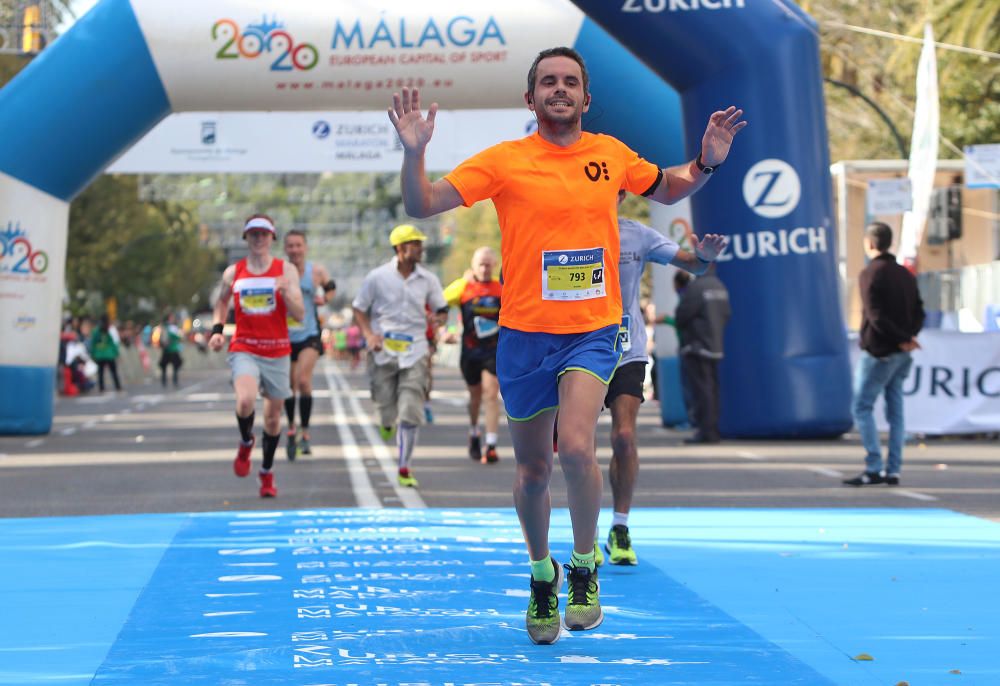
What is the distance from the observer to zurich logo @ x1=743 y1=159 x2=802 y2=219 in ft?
61.8

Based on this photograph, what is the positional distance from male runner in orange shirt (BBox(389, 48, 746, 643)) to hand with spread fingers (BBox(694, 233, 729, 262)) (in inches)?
26.8

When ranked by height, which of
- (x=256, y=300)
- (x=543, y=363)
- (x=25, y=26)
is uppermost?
(x=25, y=26)

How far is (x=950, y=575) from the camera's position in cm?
866

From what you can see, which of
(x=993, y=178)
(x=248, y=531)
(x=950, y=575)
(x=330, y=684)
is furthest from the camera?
(x=993, y=178)

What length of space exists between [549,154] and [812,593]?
2.49 metres

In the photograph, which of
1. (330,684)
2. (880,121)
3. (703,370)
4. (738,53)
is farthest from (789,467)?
(880,121)

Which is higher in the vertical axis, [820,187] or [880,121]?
[880,121]

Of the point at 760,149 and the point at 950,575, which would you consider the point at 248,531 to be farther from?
the point at 760,149

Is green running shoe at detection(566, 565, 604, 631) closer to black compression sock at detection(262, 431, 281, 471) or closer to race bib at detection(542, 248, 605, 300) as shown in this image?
race bib at detection(542, 248, 605, 300)

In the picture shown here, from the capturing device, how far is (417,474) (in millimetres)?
15375

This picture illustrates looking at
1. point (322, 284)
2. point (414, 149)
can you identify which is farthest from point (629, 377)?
point (322, 284)

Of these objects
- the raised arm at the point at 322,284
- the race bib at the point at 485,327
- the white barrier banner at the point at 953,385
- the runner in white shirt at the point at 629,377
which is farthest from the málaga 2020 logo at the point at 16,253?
the runner in white shirt at the point at 629,377

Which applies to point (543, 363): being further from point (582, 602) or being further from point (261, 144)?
point (261, 144)

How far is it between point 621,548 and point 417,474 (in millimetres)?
6502
